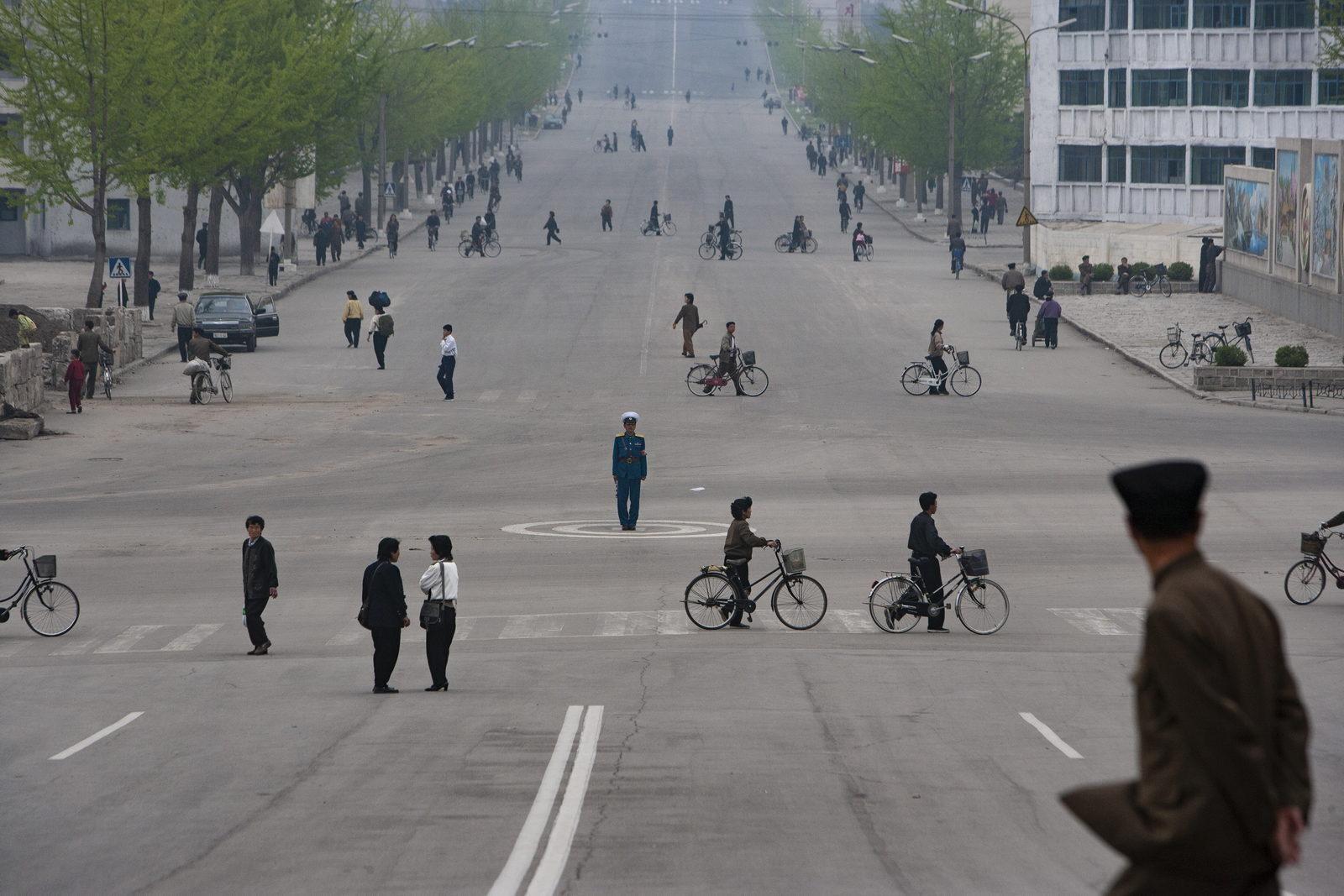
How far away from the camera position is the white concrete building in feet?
252

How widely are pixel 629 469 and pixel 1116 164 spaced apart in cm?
5941

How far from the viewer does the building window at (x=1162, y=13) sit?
7744cm

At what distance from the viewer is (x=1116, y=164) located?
79.2m

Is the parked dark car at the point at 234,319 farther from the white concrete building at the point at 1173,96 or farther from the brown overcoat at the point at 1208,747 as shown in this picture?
the brown overcoat at the point at 1208,747

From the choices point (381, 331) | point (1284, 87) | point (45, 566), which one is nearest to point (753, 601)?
point (45, 566)

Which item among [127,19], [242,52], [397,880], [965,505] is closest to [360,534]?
[965,505]

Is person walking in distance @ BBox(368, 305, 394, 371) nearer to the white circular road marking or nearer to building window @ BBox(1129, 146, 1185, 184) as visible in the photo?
the white circular road marking

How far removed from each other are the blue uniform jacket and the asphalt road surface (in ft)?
2.67

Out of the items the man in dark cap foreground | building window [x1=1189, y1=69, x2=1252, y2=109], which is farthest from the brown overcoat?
building window [x1=1189, y1=69, x2=1252, y2=109]

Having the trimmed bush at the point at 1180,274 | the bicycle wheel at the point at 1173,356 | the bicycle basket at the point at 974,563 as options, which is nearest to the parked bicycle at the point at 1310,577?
the bicycle basket at the point at 974,563

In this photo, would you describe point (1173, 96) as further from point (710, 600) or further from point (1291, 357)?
point (710, 600)

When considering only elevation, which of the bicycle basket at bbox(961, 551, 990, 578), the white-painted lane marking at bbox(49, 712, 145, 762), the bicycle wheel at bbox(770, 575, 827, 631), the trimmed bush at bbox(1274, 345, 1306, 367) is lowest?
the white-painted lane marking at bbox(49, 712, 145, 762)

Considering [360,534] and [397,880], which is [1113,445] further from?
[397,880]

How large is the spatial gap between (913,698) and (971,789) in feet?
10.8
